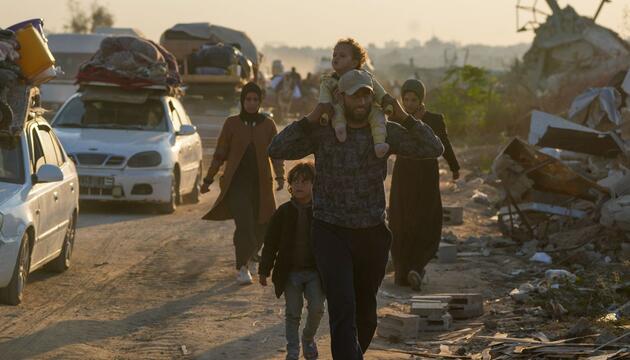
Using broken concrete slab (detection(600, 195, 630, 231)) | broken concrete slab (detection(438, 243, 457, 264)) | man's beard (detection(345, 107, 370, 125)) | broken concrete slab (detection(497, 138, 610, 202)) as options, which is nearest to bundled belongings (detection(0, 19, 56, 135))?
man's beard (detection(345, 107, 370, 125))

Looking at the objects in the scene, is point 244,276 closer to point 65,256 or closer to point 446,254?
point 65,256

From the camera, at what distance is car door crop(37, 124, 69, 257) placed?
12.1m

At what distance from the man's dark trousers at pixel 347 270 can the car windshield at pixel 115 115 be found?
1200 cm

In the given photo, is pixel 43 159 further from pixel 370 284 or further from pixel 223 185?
pixel 370 284

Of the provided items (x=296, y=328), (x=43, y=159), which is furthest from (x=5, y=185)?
(x=296, y=328)

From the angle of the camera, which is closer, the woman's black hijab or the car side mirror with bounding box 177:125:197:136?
the woman's black hijab

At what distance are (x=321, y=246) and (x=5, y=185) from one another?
4019 millimetres

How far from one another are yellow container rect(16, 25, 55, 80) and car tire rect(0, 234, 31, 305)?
149 cm

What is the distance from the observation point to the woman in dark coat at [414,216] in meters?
13.1

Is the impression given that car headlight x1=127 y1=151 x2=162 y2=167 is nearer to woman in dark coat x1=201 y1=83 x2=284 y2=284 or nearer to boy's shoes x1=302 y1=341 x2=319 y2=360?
woman in dark coat x1=201 y1=83 x2=284 y2=284

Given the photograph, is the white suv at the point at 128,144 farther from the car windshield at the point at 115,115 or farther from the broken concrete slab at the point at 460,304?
the broken concrete slab at the point at 460,304

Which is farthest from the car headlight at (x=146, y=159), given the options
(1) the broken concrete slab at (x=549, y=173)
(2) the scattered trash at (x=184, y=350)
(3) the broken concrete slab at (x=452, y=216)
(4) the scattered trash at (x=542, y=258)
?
(2) the scattered trash at (x=184, y=350)

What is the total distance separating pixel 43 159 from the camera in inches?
488

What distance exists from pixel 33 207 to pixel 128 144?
7.82 metres
